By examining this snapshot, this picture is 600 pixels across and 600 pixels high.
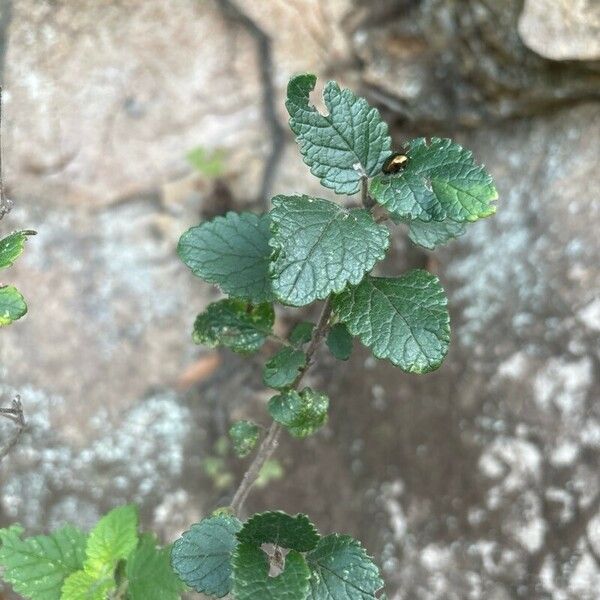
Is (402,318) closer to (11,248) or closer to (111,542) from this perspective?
(11,248)

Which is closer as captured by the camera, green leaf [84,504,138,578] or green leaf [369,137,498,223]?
green leaf [369,137,498,223]

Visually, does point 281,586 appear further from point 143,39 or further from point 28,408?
point 143,39

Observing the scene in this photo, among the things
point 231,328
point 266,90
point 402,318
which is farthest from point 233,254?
point 266,90

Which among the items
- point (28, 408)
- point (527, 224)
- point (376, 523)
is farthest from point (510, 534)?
point (28, 408)

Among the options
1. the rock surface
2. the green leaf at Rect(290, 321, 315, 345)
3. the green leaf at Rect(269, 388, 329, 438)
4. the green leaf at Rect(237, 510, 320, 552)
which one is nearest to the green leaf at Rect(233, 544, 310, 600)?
the green leaf at Rect(237, 510, 320, 552)

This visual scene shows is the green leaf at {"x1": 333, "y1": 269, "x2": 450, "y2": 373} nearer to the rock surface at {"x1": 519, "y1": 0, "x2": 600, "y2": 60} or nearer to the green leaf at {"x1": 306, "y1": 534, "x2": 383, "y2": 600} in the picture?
the green leaf at {"x1": 306, "y1": 534, "x2": 383, "y2": 600}
